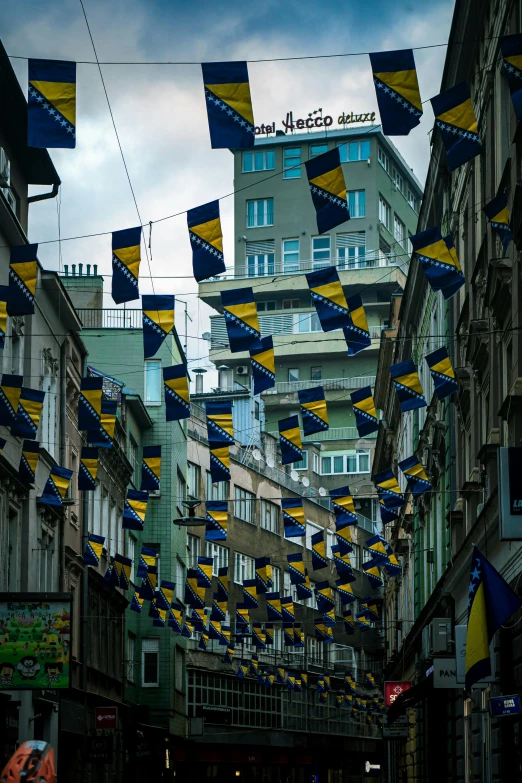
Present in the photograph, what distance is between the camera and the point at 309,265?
337 feet

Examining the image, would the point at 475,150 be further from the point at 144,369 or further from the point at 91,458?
the point at 144,369

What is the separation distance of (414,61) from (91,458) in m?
15.4

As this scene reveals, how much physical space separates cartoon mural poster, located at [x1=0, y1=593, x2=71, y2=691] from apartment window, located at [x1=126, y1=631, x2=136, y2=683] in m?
26.0

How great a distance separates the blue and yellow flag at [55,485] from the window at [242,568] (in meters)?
Result: 36.2

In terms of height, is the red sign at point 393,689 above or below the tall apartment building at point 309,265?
below

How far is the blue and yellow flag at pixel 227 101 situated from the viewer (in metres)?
15.1

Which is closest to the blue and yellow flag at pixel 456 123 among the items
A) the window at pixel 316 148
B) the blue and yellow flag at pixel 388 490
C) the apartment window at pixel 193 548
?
the blue and yellow flag at pixel 388 490

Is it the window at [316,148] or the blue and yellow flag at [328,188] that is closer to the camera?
the blue and yellow flag at [328,188]

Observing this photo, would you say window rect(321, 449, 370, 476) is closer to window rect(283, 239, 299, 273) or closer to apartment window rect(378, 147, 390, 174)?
window rect(283, 239, 299, 273)

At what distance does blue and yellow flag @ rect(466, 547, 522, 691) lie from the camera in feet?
49.2

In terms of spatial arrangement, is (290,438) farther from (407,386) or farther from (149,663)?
(149,663)

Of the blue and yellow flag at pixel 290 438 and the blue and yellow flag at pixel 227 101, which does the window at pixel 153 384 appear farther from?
the blue and yellow flag at pixel 227 101

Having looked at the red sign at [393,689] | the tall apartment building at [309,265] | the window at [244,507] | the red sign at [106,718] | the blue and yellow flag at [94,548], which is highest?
the tall apartment building at [309,265]

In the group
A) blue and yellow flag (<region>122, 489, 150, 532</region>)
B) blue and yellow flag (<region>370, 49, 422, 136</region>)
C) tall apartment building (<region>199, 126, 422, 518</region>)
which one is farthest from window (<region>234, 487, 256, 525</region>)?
A: blue and yellow flag (<region>370, 49, 422, 136</region>)
